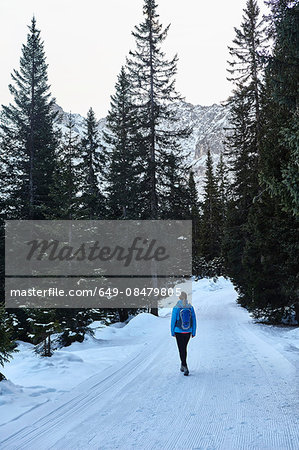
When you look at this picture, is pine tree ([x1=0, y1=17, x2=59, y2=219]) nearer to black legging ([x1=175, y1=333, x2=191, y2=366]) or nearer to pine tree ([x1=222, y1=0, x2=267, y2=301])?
pine tree ([x1=222, y1=0, x2=267, y2=301])

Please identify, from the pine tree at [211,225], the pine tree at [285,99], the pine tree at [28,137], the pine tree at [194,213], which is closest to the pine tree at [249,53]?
the pine tree at [194,213]

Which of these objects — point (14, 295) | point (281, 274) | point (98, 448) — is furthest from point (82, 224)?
point (98, 448)

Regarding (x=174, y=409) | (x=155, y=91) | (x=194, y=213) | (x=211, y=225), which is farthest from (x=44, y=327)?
(x=211, y=225)

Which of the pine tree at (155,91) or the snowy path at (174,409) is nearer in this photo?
the snowy path at (174,409)

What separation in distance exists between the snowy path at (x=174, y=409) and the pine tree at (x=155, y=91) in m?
14.3

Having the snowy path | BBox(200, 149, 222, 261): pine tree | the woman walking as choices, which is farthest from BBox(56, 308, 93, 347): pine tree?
BBox(200, 149, 222, 261): pine tree

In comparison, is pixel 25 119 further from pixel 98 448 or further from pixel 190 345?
pixel 98 448

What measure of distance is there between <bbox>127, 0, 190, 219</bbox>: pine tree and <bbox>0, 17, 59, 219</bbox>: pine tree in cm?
754

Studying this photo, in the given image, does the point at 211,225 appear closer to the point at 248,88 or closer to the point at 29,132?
the point at 248,88

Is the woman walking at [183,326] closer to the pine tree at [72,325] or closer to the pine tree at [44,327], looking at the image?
the pine tree at [44,327]

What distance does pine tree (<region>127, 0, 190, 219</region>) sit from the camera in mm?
21656

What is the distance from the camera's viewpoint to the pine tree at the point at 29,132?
2339 cm

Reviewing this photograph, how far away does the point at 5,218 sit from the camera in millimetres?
22750

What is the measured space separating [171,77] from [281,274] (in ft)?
51.5
